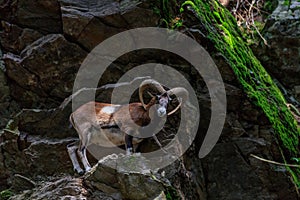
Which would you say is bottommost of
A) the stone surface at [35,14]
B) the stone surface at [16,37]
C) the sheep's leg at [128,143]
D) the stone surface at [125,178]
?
the stone surface at [125,178]

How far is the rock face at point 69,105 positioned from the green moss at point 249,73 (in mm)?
219

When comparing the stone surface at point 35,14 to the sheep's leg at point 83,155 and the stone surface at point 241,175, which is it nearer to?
the sheep's leg at point 83,155

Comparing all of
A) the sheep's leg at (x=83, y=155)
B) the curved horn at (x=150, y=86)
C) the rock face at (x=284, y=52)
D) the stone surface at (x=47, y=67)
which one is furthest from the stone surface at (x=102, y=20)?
the rock face at (x=284, y=52)

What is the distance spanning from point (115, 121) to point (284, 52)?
5420 mm

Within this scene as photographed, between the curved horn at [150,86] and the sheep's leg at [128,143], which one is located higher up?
the curved horn at [150,86]

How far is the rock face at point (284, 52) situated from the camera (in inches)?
384

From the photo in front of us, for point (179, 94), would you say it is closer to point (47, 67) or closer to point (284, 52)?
point (47, 67)

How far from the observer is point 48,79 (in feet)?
25.4

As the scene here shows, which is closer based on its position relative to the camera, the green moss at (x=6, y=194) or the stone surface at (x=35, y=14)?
the green moss at (x=6, y=194)

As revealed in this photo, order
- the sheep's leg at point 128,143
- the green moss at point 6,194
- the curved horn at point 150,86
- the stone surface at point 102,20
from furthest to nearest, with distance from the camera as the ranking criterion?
the stone surface at point 102,20 → the green moss at point 6,194 → the curved horn at point 150,86 → the sheep's leg at point 128,143

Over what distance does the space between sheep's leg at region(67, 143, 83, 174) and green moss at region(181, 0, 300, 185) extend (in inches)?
120

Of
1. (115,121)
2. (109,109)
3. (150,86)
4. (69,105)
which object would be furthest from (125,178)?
(69,105)

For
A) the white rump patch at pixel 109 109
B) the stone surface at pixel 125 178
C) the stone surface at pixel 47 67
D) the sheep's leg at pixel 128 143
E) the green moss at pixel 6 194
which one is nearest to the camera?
the stone surface at pixel 125 178

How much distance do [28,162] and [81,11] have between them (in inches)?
116
